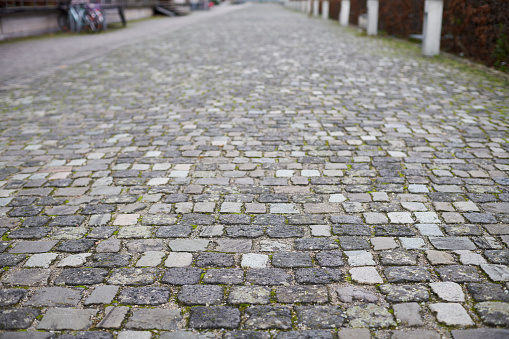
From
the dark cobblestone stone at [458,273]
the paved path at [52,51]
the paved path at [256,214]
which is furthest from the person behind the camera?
the paved path at [52,51]

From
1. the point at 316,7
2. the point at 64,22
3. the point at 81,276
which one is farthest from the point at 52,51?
the point at 316,7

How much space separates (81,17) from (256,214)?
58.2ft

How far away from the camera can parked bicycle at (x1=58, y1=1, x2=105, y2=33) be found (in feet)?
60.8

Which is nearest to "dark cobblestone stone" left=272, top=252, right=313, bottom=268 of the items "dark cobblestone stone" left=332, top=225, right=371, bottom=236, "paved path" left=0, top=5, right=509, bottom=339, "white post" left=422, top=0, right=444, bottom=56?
"paved path" left=0, top=5, right=509, bottom=339

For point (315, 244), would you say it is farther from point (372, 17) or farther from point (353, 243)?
point (372, 17)

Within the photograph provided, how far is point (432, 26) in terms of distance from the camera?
11.5 m

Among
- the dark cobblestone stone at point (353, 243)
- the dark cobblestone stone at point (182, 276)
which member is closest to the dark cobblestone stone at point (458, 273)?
the dark cobblestone stone at point (353, 243)

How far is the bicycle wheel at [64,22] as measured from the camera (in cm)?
1919

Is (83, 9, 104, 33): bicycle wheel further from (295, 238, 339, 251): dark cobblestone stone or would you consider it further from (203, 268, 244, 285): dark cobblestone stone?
(203, 268, 244, 285): dark cobblestone stone

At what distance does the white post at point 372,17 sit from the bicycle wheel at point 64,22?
1182 centimetres

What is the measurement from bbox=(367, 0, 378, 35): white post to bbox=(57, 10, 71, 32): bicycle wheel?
11.8 meters

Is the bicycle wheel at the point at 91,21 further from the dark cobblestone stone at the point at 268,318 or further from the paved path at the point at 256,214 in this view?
the dark cobblestone stone at the point at 268,318

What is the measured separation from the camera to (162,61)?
11531 millimetres

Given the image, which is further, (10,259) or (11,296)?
(10,259)
